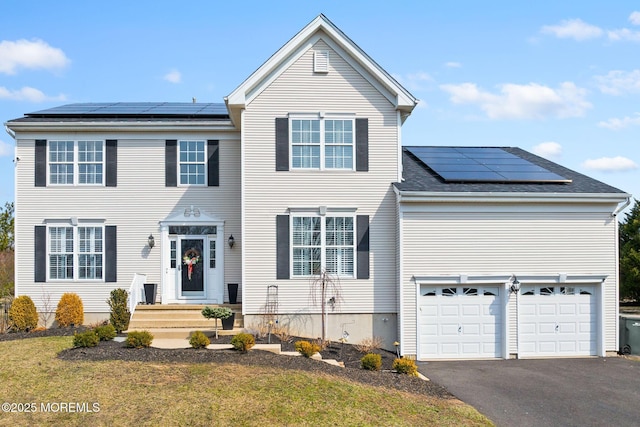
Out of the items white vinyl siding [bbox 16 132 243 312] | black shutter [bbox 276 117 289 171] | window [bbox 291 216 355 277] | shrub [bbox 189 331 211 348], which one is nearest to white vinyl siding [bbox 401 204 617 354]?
window [bbox 291 216 355 277]

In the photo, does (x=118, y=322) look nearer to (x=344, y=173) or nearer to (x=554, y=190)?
(x=344, y=173)

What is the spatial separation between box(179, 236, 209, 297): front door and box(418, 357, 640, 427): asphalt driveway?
714 centimetres

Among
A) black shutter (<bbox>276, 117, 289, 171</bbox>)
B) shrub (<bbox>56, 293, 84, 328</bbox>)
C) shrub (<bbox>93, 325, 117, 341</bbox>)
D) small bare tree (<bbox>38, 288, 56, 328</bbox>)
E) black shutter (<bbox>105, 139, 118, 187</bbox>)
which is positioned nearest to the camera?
shrub (<bbox>93, 325, 117, 341</bbox>)

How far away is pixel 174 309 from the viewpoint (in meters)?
15.8

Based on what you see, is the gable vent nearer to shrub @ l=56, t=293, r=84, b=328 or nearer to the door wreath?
the door wreath

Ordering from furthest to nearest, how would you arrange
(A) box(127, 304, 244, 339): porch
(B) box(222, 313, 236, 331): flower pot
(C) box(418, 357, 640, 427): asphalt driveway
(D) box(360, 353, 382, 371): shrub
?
(B) box(222, 313, 236, 331): flower pot → (A) box(127, 304, 244, 339): porch → (D) box(360, 353, 382, 371): shrub → (C) box(418, 357, 640, 427): asphalt driveway

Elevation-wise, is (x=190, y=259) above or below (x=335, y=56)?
below

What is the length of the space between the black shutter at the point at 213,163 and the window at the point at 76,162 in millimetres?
3203

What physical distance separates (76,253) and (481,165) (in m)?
12.6

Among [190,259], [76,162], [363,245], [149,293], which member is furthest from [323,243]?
[76,162]

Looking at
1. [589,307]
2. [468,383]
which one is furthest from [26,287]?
[589,307]

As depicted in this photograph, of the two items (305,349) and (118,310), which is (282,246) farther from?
(118,310)

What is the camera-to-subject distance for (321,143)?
15570mm

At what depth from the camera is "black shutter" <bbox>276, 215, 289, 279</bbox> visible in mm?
15211
